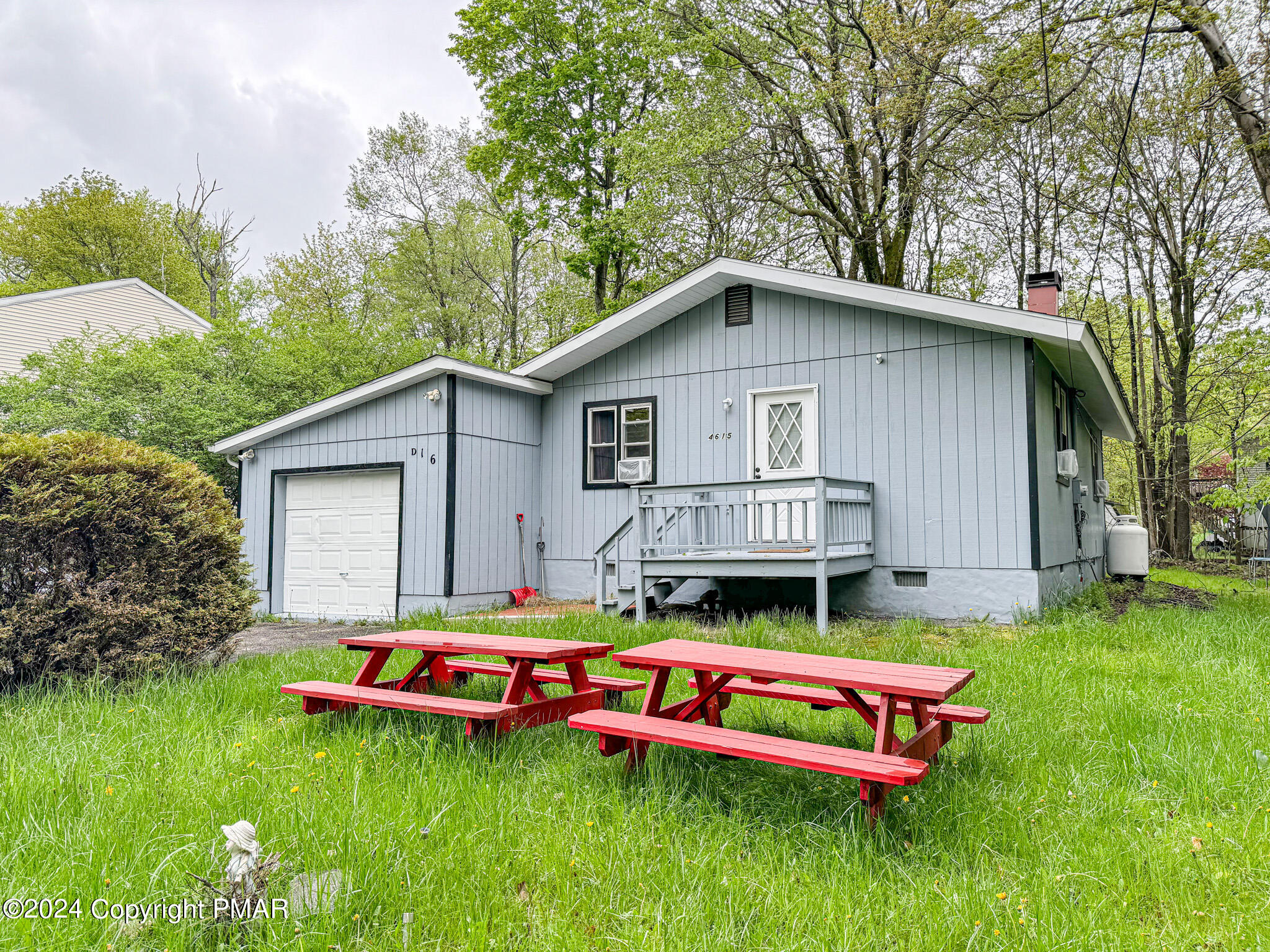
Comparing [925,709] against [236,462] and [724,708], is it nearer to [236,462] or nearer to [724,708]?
[724,708]

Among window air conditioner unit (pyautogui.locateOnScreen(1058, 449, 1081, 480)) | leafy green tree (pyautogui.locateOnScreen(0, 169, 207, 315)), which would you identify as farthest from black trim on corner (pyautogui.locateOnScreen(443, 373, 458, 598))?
leafy green tree (pyautogui.locateOnScreen(0, 169, 207, 315))

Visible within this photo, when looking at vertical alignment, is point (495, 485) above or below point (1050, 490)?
above

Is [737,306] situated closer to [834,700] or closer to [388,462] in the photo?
[388,462]

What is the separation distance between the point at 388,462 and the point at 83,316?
43.1 feet

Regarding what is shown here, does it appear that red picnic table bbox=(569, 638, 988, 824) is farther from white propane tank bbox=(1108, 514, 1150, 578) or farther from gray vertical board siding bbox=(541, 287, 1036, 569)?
white propane tank bbox=(1108, 514, 1150, 578)

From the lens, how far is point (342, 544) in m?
10.9

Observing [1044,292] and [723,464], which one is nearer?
[1044,292]

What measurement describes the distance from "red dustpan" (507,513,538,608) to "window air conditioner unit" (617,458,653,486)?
173cm

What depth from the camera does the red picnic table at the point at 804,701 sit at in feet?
8.36

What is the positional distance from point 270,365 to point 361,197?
9.48 meters

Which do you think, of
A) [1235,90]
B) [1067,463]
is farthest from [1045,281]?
[1235,90]

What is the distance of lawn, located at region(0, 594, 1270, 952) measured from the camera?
6.74 feet

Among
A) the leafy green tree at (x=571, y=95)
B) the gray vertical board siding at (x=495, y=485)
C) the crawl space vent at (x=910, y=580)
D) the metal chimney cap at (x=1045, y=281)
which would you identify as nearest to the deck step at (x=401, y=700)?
the gray vertical board siding at (x=495, y=485)

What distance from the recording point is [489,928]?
6.80 feet
